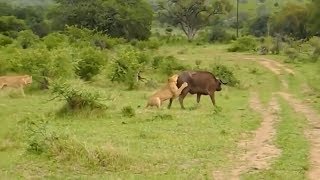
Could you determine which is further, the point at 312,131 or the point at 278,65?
the point at 278,65

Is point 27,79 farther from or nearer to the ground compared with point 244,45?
farther from the ground

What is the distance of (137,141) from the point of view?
39.7ft

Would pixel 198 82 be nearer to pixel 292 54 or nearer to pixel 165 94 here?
pixel 165 94

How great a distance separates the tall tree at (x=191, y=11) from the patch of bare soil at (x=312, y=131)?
45.0m

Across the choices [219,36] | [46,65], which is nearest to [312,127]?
[46,65]

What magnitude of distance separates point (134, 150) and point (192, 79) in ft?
25.2

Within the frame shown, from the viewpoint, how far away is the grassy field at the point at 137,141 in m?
9.59

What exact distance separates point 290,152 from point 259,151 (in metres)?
0.63

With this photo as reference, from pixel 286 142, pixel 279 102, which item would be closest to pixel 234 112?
pixel 279 102

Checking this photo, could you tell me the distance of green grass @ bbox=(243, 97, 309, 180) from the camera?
9.42 m

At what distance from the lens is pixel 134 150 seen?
36.4 ft

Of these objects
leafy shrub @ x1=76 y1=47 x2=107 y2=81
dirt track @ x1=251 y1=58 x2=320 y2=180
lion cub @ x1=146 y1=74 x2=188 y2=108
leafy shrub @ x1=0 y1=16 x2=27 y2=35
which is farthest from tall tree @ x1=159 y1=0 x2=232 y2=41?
lion cub @ x1=146 y1=74 x2=188 y2=108

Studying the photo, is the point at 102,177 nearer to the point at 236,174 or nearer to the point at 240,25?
the point at 236,174

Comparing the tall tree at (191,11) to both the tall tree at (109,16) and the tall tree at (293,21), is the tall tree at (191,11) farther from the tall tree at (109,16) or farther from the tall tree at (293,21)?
the tall tree at (109,16)
